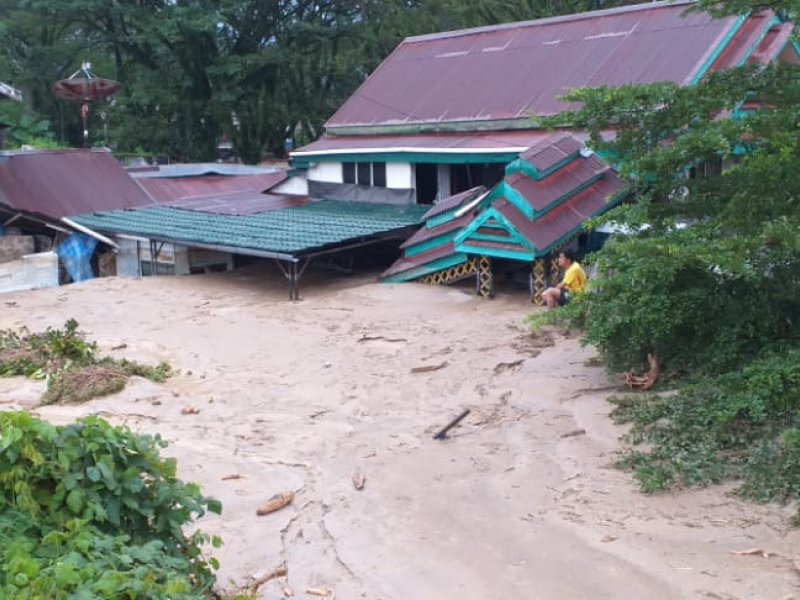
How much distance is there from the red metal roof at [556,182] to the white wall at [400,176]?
5.35 m

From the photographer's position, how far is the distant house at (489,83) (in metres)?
20.4

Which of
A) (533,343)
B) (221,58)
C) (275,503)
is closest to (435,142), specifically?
(533,343)

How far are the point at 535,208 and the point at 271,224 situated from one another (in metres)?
7.60

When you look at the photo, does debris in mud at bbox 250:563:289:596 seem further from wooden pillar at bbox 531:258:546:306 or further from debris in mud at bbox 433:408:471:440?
wooden pillar at bbox 531:258:546:306

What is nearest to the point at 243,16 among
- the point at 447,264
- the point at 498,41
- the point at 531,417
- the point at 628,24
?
the point at 498,41

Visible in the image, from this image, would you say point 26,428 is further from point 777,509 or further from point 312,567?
point 777,509

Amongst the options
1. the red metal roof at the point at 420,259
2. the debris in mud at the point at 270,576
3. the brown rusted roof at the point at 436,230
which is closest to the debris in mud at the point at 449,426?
the debris in mud at the point at 270,576

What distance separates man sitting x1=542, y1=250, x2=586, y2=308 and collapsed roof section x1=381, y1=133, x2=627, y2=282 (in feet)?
1.74

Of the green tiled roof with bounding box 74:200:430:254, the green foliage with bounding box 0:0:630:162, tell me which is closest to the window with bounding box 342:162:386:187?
the green tiled roof with bounding box 74:200:430:254

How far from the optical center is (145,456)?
5.60 metres

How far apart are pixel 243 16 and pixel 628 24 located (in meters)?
20.1

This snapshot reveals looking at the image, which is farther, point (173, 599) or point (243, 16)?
point (243, 16)

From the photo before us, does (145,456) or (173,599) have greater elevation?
(145,456)

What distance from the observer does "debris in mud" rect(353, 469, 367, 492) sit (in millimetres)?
9227
